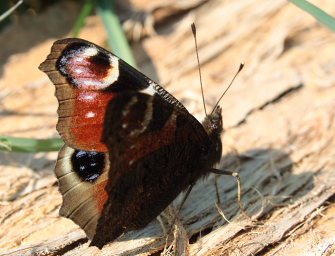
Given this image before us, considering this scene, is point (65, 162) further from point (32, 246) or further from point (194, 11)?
point (194, 11)

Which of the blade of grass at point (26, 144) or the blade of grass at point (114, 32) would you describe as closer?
the blade of grass at point (26, 144)

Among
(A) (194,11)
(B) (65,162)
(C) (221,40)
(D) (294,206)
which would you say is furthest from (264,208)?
(A) (194,11)

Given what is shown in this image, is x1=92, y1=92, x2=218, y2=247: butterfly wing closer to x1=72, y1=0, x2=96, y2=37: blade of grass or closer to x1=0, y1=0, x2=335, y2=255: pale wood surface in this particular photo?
x1=0, y1=0, x2=335, y2=255: pale wood surface

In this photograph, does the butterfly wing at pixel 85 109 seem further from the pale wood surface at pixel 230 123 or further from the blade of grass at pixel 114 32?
the blade of grass at pixel 114 32

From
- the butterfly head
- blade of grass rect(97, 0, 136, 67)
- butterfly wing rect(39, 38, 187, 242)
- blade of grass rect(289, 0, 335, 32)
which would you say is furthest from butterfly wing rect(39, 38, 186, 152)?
blade of grass rect(97, 0, 136, 67)

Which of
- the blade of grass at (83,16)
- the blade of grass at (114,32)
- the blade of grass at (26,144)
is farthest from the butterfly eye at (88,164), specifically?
the blade of grass at (83,16)

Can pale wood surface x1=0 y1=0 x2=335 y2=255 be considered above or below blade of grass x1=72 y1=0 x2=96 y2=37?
below
